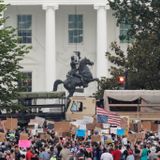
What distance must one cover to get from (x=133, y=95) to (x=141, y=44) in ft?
32.6

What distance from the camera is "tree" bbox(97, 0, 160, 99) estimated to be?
1678 inches

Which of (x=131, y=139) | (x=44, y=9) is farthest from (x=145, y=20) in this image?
(x=44, y=9)

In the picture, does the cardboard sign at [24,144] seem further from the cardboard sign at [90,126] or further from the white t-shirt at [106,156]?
the cardboard sign at [90,126]

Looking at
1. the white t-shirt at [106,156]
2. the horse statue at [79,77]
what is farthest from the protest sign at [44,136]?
the horse statue at [79,77]

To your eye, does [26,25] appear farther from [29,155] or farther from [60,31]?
[29,155]

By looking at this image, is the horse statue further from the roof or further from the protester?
the protester

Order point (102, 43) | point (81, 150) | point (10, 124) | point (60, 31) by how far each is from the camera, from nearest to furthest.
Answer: point (81, 150), point (10, 124), point (102, 43), point (60, 31)

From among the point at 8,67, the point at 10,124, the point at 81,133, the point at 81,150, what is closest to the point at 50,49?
the point at 8,67

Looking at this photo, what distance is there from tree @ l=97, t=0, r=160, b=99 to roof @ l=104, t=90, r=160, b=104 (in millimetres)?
2730

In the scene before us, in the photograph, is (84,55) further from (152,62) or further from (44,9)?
(152,62)

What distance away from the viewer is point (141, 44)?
167 feet

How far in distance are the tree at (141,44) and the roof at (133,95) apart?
8.96 ft

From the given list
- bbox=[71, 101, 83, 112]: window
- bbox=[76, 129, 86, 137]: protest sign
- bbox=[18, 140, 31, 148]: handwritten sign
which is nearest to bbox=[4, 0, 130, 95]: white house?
bbox=[71, 101, 83, 112]: window

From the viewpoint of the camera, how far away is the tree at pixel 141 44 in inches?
1678
